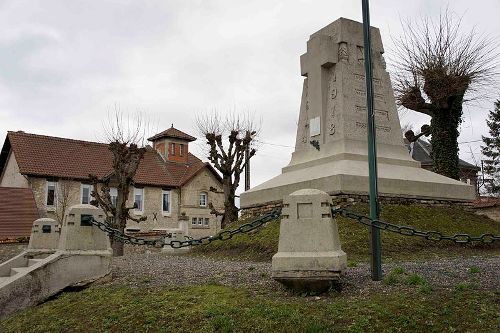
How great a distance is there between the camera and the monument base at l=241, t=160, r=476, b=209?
1141cm

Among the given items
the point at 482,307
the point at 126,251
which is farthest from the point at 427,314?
the point at 126,251

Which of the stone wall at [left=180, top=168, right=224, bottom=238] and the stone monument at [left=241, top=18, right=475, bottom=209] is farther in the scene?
the stone wall at [left=180, top=168, right=224, bottom=238]

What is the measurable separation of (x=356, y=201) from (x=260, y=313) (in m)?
6.73

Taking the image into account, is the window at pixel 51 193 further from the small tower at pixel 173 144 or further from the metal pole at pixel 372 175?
the metal pole at pixel 372 175

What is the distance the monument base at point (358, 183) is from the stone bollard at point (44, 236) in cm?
527

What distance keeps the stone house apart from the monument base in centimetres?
1774

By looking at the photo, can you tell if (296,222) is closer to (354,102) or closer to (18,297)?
(18,297)

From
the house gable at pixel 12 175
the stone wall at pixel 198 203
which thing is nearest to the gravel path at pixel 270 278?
the house gable at pixel 12 175

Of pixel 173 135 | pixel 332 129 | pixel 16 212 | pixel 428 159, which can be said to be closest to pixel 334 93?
pixel 332 129

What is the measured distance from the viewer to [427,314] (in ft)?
15.8

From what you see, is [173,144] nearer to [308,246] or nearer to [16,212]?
[16,212]

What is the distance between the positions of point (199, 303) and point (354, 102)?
8.24 meters

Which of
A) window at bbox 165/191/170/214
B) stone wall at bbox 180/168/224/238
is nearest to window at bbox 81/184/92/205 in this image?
window at bbox 165/191/170/214

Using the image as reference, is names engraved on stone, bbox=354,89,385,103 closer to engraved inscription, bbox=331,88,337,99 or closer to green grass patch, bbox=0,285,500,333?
engraved inscription, bbox=331,88,337,99
